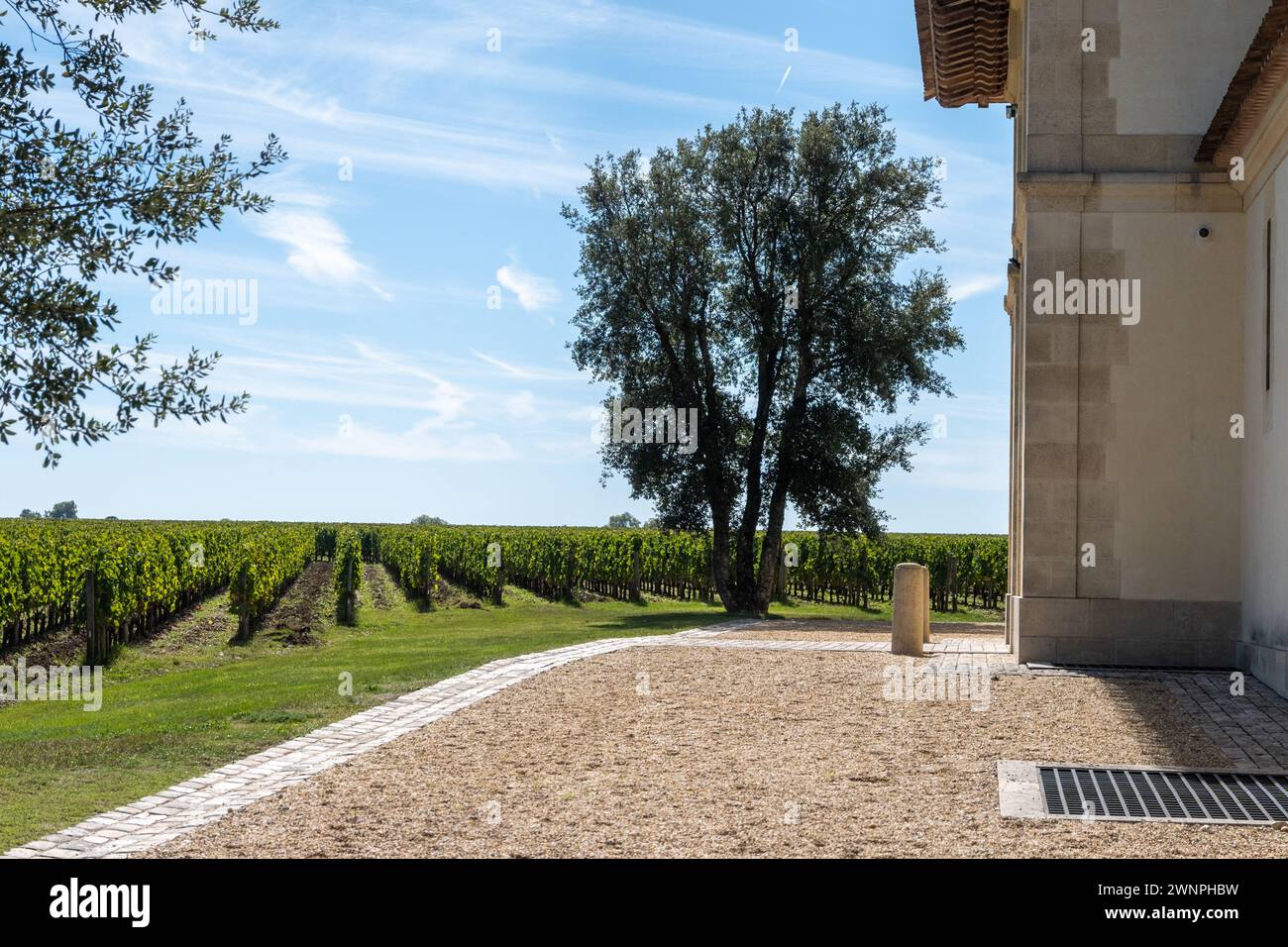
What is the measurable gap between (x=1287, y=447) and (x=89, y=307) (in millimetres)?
9863

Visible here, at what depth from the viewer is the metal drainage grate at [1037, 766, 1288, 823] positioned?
20.7 ft

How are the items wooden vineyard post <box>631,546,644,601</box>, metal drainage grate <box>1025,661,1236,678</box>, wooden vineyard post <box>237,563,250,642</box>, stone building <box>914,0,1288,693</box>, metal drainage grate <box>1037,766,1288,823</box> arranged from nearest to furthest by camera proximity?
metal drainage grate <box>1037,766,1288,823</box> < metal drainage grate <box>1025,661,1236,678</box> < stone building <box>914,0,1288,693</box> < wooden vineyard post <box>237,563,250,642</box> < wooden vineyard post <box>631,546,644,601</box>

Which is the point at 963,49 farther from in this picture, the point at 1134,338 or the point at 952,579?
the point at 952,579

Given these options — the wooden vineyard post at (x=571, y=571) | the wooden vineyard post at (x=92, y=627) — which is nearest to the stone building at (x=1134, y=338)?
the wooden vineyard post at (x=92, y=627)

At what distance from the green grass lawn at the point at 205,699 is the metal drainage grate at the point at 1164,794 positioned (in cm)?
538

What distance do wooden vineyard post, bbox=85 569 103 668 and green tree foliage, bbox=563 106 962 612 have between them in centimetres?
1027

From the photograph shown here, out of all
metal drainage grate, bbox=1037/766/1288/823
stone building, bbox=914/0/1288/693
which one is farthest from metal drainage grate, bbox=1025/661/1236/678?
metal drainage grate, bbox=1037/766/1288/823

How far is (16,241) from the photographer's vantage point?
6.16m

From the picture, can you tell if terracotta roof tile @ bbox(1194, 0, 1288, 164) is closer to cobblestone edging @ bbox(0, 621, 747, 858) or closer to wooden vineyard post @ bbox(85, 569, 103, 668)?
cobblestone edging @ bbox(0, 621, 747, 858)

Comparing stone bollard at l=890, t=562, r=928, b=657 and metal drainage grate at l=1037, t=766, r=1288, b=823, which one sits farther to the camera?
stone bollard at l=890, t=562, r=928, b=657

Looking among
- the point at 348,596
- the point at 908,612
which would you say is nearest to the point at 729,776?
the point at 908,612

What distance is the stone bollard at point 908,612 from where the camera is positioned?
13.7 meters

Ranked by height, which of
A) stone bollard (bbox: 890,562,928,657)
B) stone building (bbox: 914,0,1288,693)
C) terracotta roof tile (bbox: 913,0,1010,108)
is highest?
terracotta roof tile (bbox: 913,0,1010,108)
